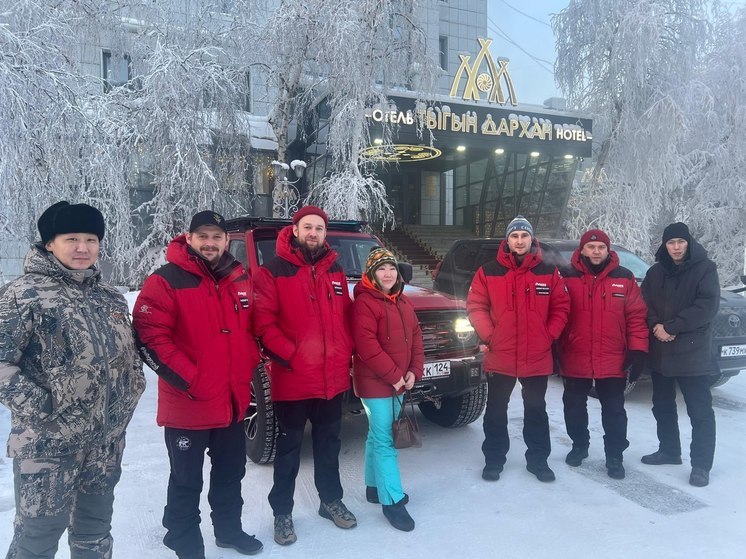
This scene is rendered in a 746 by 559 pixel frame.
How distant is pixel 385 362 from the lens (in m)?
3.09

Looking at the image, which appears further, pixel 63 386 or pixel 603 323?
pixel 603 323

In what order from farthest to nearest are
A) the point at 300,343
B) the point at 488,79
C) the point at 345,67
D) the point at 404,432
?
the point at 488,79, the point at 345,67, the point at 404,432, the point at 300,343

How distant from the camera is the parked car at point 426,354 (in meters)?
3.84

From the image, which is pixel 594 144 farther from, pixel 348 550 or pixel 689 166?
pixel 348 550

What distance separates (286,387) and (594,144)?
1671 centimetres

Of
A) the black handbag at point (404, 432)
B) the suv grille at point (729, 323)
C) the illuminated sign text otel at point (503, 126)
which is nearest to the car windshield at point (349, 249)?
the black handbag at point (404, 432)

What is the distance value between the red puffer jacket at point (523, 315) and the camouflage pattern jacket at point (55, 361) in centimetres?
250

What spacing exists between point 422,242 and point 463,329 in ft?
51.5

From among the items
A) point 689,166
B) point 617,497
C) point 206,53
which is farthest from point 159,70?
point 689,166

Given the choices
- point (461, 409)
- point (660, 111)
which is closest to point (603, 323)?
point (461, 409)

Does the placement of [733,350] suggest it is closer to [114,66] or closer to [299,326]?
[299,326]

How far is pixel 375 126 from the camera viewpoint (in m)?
12.5

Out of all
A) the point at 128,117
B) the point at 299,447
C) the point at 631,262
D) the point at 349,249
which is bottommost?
the point at 299,447

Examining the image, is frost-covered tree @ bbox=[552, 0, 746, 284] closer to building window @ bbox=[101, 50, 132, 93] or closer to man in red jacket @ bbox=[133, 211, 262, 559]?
building window @ bbox=[101, 50, 132, 93]
